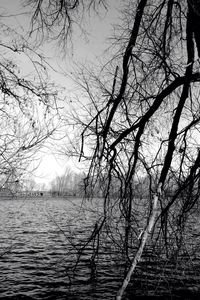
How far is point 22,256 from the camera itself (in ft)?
35.3

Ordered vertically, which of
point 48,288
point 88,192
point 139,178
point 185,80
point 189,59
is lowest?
point 48,288

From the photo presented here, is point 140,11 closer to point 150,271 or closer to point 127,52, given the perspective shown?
point 127,52

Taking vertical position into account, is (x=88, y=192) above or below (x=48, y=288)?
above

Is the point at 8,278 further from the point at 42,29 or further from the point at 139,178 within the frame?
the point at 42,29

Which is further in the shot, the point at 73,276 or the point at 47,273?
the point at 47,273

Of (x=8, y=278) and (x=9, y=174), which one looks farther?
(x=9, y=174)

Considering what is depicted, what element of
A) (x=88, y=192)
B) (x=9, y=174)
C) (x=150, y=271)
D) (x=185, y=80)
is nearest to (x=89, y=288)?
(x=150, y=271)

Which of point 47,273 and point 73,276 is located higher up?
point 73,276

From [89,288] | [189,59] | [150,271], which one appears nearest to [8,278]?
[89,288]

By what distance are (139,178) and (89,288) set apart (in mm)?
3740

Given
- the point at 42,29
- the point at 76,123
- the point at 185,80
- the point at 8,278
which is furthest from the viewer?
the point at 8,278

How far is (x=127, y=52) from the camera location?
3.94m

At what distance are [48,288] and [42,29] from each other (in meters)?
6.65

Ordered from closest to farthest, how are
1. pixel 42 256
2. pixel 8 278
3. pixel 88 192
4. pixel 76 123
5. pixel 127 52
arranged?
pixel 127 52
pixel 88 192
pixel 76 123
pixel 8 278
pixel 42 256
